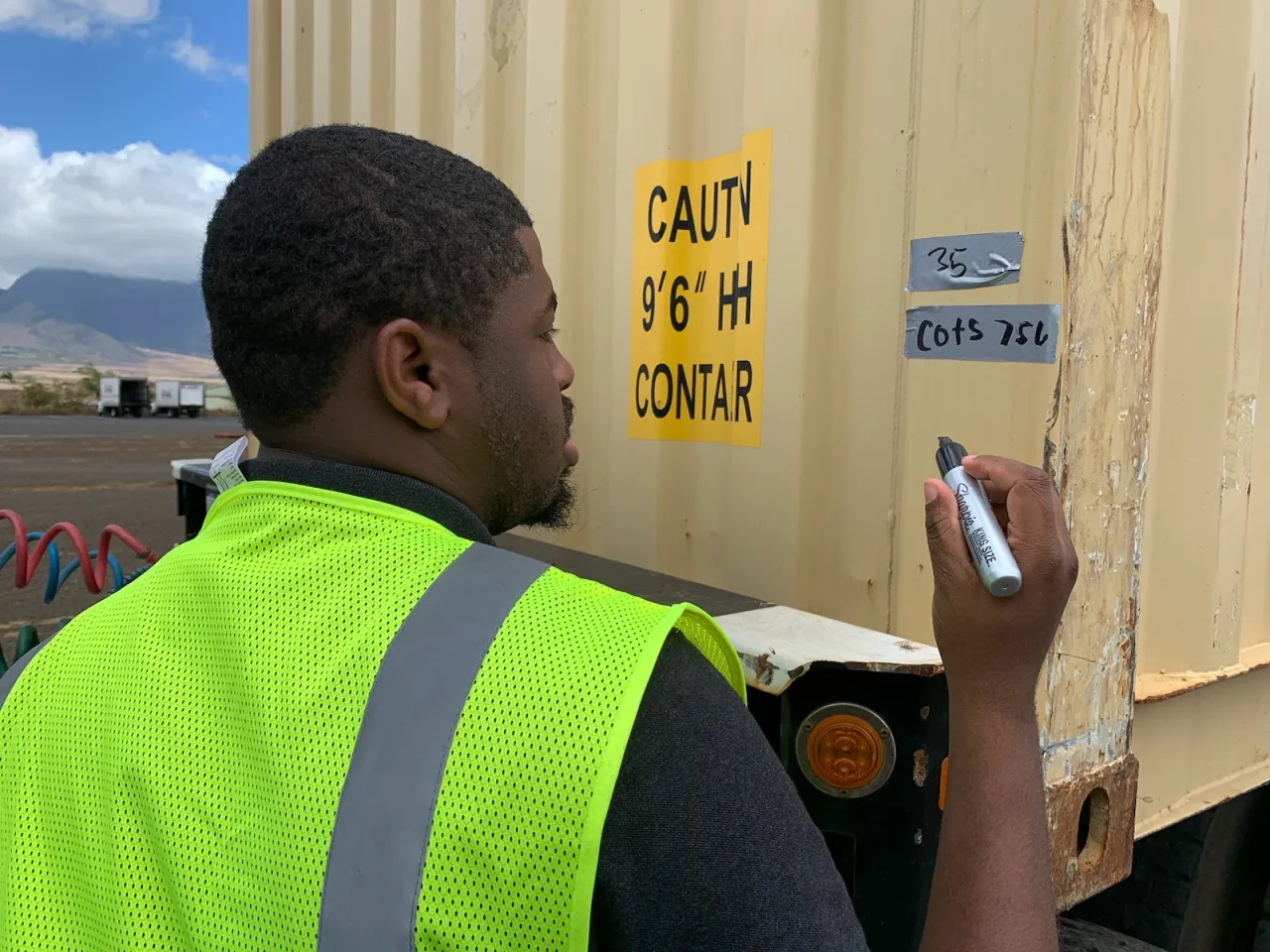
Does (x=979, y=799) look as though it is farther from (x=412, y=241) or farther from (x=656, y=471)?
(x=656, y=471)

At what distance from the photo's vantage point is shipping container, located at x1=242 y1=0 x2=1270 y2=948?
1262mm

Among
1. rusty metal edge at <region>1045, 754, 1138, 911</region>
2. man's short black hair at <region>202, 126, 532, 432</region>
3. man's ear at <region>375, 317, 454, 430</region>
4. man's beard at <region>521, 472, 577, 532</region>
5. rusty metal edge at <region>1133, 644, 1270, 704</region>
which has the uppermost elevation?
man's short black hair at <region>202, 126, 532, 432</region>

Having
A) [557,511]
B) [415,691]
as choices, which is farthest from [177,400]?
[415,691]

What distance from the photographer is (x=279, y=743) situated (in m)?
0.69

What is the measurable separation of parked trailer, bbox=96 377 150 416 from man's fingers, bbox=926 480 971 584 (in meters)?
34.3

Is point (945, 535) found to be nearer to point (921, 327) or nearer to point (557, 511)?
point (557, 511)

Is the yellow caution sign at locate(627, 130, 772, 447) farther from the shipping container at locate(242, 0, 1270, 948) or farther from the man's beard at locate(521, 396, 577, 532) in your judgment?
the man's beard at locate(521, 396, 577, 532)

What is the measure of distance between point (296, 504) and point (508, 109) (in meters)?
1.78

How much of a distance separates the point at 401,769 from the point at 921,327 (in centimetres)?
104

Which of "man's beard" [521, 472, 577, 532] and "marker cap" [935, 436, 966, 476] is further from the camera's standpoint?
"man's beard" [521, 472, 577, 532]

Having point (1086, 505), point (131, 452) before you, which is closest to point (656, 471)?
point (1086, 505)

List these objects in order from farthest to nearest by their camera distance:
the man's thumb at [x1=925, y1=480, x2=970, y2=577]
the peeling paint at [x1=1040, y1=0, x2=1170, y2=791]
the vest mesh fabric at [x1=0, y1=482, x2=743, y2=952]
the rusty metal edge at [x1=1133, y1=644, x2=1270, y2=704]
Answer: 1. the rusty metal edge at [x1=1133, y1=644, x2=1270, y2=704]
2. the peeling paint at [x1=1040, y1=0, x2=1170, y2=791]
3. the man's thumb at [x1=925, y1=480, x2=970, y2=577]
4. the vest mesh fabric at [x1=0, y1=482, x2=743, y2=952]

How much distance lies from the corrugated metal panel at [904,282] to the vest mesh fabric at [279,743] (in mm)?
738

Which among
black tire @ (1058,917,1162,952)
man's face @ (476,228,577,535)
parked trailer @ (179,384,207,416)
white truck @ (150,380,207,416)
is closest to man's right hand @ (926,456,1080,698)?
man's face @ (476,228,577,535)
